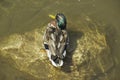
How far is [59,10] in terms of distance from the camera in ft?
32.3

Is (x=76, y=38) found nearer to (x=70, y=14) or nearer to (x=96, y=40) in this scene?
(x=96, y=40)

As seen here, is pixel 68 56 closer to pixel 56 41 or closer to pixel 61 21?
pixel 56 41

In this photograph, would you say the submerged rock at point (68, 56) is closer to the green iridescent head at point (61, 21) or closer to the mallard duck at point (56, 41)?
the mallard duck at point (56, 41)

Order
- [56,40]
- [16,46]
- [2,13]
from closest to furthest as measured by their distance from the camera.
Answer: [56,40], [16,46], [2,13]

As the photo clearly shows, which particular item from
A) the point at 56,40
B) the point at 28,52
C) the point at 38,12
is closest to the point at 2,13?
the point at 38,12

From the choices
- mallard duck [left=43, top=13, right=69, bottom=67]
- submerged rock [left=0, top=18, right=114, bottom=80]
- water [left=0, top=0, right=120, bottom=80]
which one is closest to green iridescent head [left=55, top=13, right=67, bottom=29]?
Result: mallard duck [left=43, top=13, right=69, bottom=67]

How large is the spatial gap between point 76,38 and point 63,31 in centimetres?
57

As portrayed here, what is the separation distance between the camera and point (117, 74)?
8414 millimetres

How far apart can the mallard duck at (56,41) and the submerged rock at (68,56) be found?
33cm

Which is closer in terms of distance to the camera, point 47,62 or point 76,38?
point 47,62

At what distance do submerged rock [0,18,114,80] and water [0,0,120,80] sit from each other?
1.23ft

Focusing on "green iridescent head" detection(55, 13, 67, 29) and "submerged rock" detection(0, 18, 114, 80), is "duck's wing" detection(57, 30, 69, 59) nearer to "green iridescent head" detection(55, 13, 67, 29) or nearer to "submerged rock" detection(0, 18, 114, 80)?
"green iridescent head" detection(55, 13, 67, 29)

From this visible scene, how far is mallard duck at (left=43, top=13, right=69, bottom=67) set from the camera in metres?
7.54

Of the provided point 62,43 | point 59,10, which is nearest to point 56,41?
point 62,43
